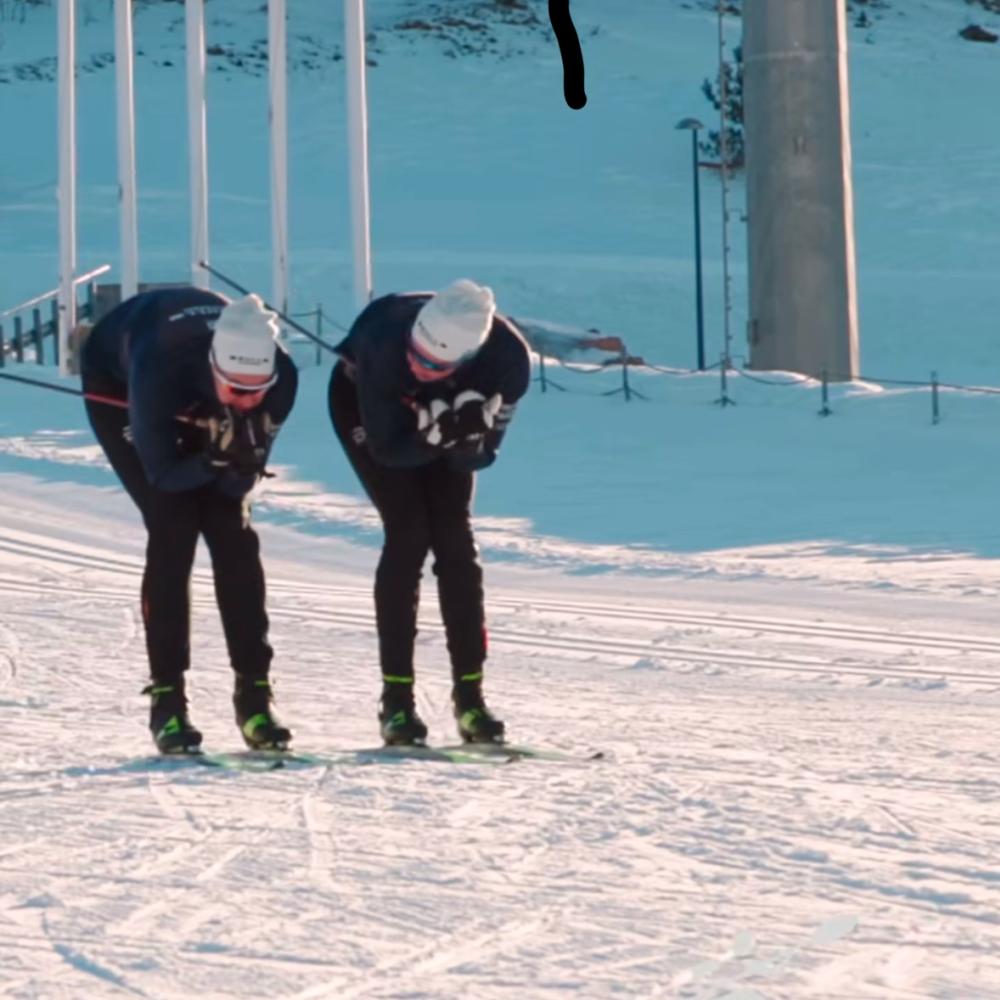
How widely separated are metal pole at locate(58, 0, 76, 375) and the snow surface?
102 centimetres

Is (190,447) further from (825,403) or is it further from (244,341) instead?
(825,403)

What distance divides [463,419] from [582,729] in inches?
65.5

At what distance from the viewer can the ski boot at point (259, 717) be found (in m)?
7.52

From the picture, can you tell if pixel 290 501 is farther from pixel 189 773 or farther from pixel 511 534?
pixel 189 773

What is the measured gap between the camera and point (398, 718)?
7.64m

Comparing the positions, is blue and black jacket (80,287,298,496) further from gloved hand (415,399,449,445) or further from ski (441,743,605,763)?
ski (441,743,605,763)

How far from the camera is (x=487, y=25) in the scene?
6631 cm

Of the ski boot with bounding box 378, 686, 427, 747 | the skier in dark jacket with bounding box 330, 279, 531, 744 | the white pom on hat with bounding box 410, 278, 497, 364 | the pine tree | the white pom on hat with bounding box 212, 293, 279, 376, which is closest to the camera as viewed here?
the white pom on hat with bounding box 212, 293, 279, 376

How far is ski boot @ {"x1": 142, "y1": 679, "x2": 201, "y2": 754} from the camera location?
7477mm

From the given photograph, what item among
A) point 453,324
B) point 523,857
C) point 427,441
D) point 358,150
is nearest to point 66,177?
point 358,150

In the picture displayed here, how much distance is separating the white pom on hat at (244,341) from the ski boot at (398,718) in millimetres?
1216

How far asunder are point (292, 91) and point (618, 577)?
4887cm

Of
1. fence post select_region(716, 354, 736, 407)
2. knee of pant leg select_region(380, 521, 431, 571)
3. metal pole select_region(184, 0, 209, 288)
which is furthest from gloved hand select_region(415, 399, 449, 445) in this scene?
metal pole select_region(184, 0, 209, 288)

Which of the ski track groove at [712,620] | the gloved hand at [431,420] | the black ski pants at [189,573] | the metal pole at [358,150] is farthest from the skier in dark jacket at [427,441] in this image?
the metal pole at [358,150]
